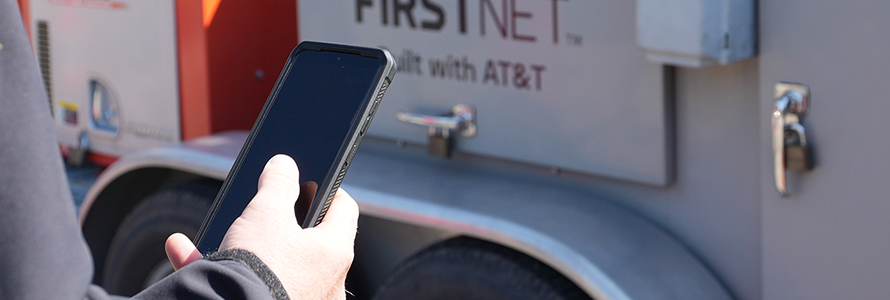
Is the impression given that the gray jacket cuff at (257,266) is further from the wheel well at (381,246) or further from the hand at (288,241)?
the wheel well at (381,246)

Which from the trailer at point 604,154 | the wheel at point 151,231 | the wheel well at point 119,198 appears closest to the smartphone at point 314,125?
the trailer at point 604,154

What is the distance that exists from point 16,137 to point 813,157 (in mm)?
1340

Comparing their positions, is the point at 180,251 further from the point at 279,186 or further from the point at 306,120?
the point at 306,120

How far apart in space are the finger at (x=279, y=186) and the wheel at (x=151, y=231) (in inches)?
63.7

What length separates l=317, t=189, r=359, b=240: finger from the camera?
45.8 inches

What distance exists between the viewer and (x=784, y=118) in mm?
1760

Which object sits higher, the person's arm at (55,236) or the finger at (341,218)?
the person's arm at (55,236)

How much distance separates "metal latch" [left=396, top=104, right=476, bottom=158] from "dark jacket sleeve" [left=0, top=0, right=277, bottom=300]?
4.44 feet

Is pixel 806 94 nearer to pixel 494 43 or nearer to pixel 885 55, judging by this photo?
pixel 885 55

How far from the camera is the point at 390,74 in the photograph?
4.30ft


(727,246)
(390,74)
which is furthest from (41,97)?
(727,246)

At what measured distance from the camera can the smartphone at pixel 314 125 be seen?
122cm

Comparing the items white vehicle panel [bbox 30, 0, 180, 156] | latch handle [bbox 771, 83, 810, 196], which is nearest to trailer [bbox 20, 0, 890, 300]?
latch handle [bbox 771, 83, 810, 196]

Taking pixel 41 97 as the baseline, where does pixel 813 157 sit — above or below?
below
